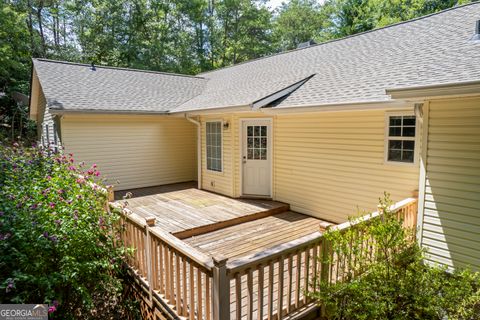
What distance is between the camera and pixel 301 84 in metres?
6.84

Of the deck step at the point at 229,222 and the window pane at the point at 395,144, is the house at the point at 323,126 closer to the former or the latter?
the window pane at the point at 395,144

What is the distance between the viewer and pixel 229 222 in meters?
5.68

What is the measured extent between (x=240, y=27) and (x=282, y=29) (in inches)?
177

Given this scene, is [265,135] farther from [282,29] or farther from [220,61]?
[282,29]

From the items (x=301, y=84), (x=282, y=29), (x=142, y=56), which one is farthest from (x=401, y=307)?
(x=282, y=29)

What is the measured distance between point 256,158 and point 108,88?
5558mm

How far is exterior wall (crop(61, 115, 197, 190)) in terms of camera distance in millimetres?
7910

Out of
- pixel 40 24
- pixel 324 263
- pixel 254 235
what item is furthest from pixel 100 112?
pixel 40 24

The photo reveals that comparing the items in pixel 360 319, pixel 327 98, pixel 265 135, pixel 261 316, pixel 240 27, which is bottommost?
pixel 261 316

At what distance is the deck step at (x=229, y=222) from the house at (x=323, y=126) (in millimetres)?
387

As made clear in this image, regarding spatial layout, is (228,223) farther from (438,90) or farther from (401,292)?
(438,90)

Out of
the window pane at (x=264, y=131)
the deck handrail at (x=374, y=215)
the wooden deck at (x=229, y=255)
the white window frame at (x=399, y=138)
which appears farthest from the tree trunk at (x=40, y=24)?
the deck handrail at (x=374, y=215)

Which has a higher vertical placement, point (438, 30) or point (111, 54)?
A: point (111, 54)

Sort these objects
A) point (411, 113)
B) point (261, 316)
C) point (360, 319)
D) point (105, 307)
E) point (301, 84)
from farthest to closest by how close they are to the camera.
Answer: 1. point (301, 84)
2. point (411, 113)
3. point (105, 307)
4. point (261, 316)
5. point (360, 319)
